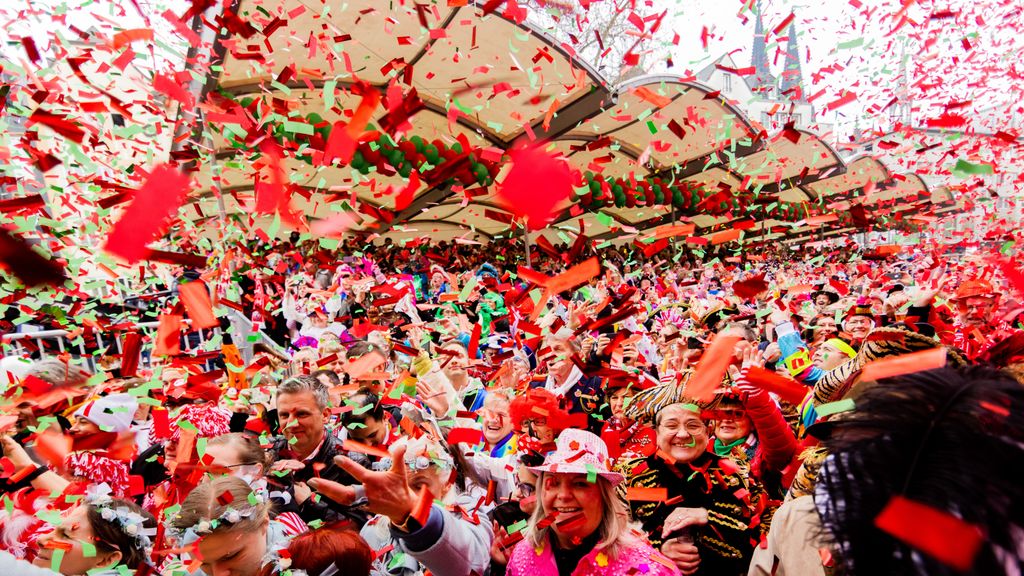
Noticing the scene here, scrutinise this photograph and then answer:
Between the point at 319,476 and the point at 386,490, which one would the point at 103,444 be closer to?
the point at 319,476

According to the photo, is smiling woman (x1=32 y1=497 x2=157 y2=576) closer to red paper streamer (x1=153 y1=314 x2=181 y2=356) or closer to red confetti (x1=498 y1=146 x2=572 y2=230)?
red paper streamer (x1=153 y1=314 x2=181 y2=356)

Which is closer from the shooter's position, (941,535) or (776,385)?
(941,535)

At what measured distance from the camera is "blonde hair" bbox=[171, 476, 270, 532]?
202 cm

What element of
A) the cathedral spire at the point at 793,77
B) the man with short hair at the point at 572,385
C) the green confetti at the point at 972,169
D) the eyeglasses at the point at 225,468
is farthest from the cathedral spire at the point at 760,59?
the eyeglasses at the point at 225,468

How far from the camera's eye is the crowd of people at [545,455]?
0.82m

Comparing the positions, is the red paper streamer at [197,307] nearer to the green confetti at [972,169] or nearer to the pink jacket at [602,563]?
the pink jacket at [602,563]

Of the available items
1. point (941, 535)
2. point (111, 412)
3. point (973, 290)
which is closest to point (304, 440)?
point (111, 412)

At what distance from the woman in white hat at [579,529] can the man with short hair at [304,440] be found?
49.2 inches

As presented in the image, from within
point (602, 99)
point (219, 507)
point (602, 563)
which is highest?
point (602, 99)

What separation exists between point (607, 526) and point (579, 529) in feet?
0.34

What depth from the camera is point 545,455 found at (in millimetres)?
2666

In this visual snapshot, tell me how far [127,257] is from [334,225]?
1337 mm

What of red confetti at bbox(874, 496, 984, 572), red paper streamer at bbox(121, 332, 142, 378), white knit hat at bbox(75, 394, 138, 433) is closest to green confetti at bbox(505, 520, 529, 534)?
red confetti at bbox(874, 496, 984, 572)

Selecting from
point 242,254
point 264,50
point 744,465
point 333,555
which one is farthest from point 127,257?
point 242,254
